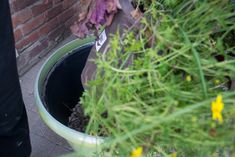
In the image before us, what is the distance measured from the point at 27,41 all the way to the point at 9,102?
842 millimetres

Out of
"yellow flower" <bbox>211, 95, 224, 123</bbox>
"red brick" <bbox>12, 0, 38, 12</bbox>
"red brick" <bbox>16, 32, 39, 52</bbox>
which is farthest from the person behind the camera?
"red brick" <bbox>16, 32, 39, 52</bbox>

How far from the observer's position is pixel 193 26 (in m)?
0.53

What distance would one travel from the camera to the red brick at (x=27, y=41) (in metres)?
1.65

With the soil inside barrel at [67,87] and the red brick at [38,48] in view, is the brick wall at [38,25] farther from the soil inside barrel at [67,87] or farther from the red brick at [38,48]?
the soil inside barrel at [67,87]

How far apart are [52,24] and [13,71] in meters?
0.96

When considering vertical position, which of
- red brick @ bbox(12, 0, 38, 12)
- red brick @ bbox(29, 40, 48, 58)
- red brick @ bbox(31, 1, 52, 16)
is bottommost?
red brick @ bbox(29, 40, 48, 58)

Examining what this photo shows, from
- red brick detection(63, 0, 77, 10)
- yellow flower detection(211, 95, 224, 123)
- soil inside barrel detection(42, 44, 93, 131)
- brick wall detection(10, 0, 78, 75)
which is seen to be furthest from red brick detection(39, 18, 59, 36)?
yellow flower detection(211, 95, 224, 123)

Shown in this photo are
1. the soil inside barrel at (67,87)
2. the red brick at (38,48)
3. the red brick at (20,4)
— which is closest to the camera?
the soil inside barrel at (67,87)

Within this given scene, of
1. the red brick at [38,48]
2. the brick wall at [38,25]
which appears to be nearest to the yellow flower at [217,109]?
the brick wall at [38,25]

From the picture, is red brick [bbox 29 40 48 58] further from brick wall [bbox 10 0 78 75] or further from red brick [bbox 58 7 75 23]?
red brick [bbox 58 7 75 23]

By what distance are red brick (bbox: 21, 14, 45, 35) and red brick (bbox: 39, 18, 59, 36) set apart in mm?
36

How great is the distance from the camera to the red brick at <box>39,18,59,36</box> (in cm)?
177

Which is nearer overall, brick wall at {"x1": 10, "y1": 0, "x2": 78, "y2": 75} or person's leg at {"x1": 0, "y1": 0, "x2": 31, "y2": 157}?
person's leg at {"x1": 0, "y1": 0, "x2": 31, "y2": 157}

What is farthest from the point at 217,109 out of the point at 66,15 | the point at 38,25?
the point at 66,15
